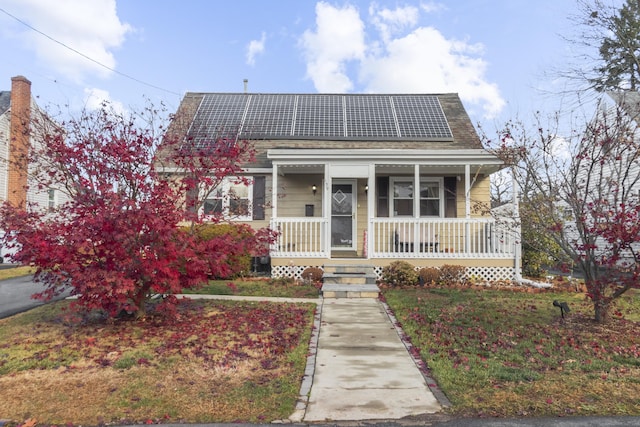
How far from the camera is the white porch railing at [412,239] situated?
37.0 ft

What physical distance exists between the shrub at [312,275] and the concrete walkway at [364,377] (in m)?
3.72

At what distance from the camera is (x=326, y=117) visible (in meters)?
15.1

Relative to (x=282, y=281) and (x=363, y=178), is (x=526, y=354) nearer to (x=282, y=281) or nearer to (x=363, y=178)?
(x=282, y=281)

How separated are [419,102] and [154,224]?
494 inches

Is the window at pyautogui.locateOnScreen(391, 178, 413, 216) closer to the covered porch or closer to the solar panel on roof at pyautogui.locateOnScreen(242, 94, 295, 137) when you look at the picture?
the covered porch

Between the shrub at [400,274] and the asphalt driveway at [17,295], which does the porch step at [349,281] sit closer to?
the shrub at [400,274]

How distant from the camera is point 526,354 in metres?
5.28

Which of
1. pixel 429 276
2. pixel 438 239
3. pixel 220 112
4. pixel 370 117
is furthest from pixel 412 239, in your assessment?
pixel 220 112

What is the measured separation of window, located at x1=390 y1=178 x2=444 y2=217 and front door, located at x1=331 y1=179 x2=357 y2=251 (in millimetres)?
1278

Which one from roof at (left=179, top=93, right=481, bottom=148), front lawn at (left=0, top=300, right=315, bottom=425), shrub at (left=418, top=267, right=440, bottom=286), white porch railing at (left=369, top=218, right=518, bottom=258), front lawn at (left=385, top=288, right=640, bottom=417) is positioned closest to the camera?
front lawn at (left=0, top=300, right=315, bottom=425)

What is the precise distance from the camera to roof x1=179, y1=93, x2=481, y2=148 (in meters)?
13.8

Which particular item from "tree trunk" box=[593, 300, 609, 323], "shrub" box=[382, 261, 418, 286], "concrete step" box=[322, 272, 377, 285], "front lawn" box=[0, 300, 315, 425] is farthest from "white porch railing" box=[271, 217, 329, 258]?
"tree trunk" box=[593, 300, 609, 323]

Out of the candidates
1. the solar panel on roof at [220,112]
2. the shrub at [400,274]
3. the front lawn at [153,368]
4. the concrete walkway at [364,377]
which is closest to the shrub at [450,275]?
the shrub at [400,274]

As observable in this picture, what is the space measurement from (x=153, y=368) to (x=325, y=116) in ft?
38.4
